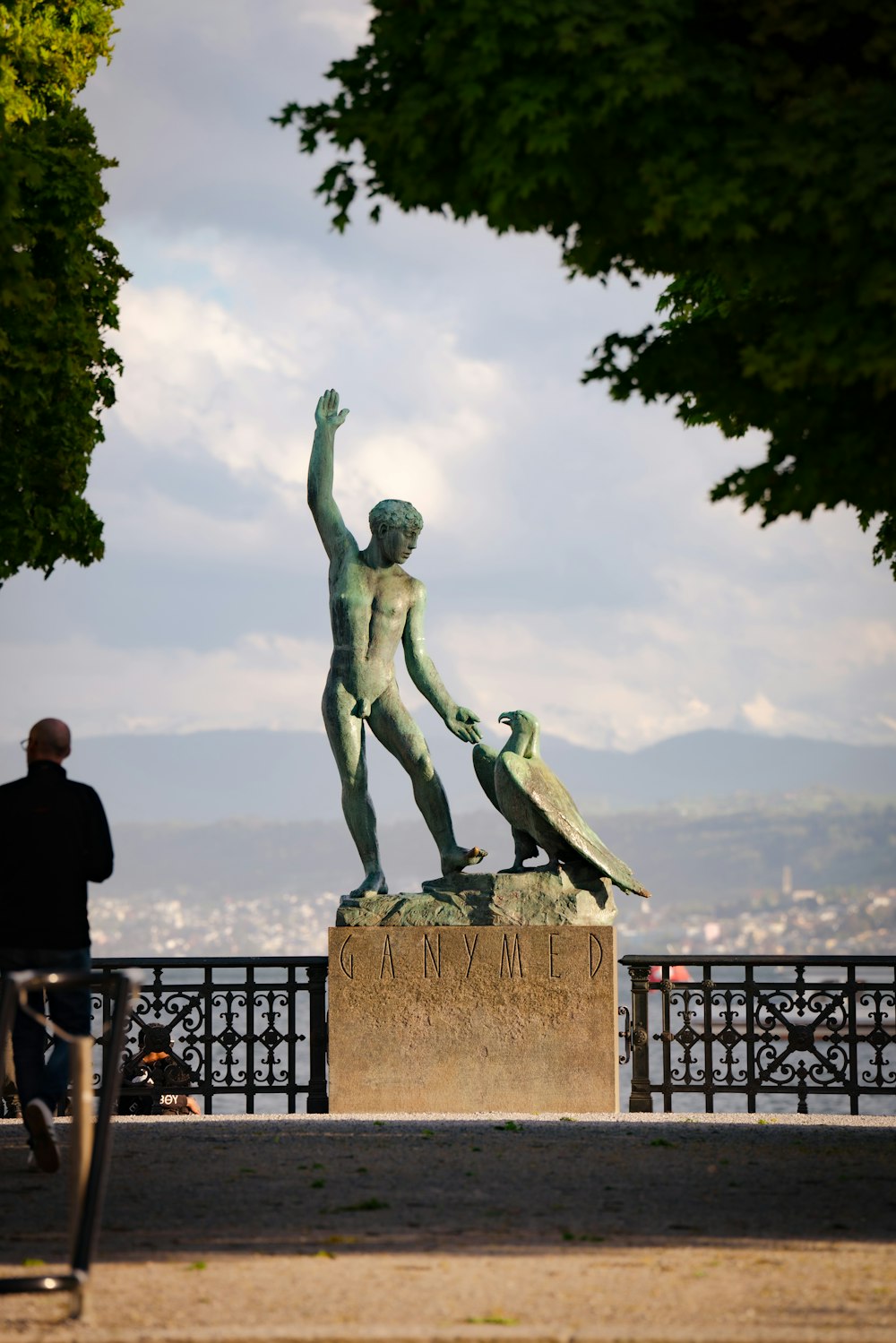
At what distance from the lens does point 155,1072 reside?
42.7ft

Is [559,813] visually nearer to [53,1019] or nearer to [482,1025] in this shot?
[482,1025]

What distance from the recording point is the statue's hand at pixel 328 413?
12.7 metres

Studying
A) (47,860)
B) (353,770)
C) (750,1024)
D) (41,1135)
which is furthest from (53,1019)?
(750,1024)

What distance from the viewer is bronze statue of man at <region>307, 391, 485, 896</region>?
1247 cm

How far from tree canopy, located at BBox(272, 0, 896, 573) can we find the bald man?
3027mm

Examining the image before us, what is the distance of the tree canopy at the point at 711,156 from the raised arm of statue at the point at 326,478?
4.06 meters

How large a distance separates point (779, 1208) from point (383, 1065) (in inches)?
175

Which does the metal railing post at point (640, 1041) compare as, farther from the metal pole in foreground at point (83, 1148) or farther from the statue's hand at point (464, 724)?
the metal pole in foreground at point (83, 1148)

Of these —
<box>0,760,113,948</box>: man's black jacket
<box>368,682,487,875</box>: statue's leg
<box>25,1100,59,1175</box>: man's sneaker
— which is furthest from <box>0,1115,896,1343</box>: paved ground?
<box>368,682,487,875</box>: statue's leg

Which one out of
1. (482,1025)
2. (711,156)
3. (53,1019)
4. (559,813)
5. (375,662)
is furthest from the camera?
(375,662)

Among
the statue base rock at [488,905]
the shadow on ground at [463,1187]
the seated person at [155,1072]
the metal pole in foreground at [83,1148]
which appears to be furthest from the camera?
the seated person at [155,1072]

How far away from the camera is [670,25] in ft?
26.0

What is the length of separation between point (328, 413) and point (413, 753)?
93.7 inches

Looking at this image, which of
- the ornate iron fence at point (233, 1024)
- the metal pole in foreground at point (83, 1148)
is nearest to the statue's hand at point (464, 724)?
the ornate iron fence at point (233, 1024)
